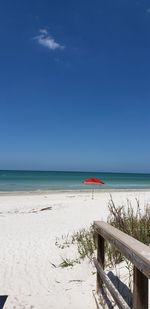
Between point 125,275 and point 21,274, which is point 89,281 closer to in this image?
point 125,275

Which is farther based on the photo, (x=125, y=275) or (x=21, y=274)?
(x=21, y=274)

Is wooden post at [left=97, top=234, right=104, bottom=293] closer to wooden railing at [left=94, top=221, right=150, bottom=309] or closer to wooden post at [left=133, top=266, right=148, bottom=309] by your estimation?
wooden railing at [left=94, top=221, right=150, bottom=309]

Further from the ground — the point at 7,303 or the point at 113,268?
the point at 113,268

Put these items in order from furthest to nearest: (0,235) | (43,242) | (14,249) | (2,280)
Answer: (0,235)
(43,242)
(14,249)
(2,280)

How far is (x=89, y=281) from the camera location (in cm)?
456

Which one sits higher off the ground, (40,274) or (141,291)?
(141,291)

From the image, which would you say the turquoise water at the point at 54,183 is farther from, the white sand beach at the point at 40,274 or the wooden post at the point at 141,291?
the wooden post at the point at 141,291

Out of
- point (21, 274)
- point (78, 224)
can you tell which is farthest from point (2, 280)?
point (78, 224)

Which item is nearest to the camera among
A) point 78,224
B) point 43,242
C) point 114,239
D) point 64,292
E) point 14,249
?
point 114,239

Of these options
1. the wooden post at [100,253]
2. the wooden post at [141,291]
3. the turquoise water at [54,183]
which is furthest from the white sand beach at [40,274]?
the turquoise water at [54,183]

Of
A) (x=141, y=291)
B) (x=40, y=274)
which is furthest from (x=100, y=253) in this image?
(x=40, y=274)

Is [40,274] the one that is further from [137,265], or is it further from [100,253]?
[137,265]

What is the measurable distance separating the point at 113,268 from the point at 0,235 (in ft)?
16.1

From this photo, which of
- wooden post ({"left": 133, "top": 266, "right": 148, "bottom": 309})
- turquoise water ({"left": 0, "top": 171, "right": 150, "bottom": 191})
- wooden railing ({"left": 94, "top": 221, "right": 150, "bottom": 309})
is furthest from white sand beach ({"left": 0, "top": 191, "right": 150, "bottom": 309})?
turquoise water ({"left": 0, "top": 171, "right": 150, "bottom": 191})
